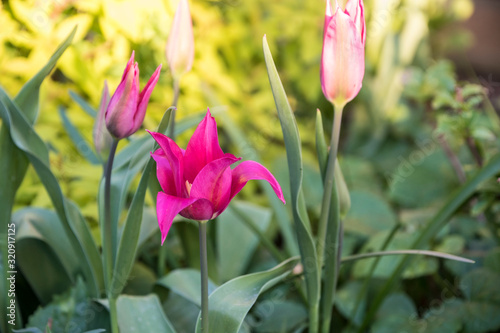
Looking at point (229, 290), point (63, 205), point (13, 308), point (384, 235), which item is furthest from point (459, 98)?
point (13, 308)

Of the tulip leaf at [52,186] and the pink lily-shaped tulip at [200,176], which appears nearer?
the pink lily-shaped tulip at [200,176]

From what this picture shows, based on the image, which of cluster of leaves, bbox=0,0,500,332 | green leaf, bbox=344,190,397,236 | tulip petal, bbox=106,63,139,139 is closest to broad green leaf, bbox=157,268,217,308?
cluster of leaves, bbox=0,0,500,332

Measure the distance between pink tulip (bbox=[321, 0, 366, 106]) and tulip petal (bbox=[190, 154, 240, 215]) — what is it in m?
0.18

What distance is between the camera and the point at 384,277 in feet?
3.70

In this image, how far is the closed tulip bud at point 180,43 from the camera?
79 centimetres

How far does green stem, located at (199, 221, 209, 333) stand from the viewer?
0.59 metres

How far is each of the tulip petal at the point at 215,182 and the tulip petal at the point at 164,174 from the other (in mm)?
41

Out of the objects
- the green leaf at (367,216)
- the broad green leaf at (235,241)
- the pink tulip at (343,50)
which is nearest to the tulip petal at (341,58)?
the pink tulip at (343,50)

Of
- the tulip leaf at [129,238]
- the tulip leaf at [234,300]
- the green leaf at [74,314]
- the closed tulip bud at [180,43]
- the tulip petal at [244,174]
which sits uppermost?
the closed tulip bud at [180,43]

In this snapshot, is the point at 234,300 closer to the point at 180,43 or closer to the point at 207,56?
the point at 180,43

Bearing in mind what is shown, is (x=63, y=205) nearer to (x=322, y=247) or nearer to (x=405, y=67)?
(x=322, y=247)

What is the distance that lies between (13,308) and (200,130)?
1.56 ft

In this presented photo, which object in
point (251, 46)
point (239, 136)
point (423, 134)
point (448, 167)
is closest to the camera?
point (239, 136)

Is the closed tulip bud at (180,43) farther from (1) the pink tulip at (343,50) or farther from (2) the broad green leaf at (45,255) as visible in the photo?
(2) the broad green leaf at (45,255)
